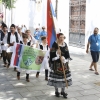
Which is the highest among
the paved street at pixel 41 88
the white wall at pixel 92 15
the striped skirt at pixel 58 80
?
the white wall at pixel 92 15

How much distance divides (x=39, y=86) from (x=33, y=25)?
19.9 m

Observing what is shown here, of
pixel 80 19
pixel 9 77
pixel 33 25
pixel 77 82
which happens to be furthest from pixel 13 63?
pixel 33 25

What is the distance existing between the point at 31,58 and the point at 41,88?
1.14 m

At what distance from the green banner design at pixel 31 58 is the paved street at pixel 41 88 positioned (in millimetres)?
512

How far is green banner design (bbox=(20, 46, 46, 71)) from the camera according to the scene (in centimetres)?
771

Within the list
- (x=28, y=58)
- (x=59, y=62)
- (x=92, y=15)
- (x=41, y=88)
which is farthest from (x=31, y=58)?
(x=92, y=15)

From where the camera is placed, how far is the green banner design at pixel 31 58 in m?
7.71

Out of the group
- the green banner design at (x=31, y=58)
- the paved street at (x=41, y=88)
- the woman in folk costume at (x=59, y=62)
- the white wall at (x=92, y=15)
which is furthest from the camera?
the white wall at (x=92, y=15)

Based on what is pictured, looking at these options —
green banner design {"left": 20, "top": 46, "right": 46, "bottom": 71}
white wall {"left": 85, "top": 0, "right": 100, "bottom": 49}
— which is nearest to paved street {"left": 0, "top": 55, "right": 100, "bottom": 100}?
green banner design {"left": 20, "top": 46, "right": 46, "bottom": 71}

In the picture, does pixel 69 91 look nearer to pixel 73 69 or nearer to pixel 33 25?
pixel 73 69

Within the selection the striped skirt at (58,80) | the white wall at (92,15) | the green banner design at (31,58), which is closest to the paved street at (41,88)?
the striped skirt at (58,80)

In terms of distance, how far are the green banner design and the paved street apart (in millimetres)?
512

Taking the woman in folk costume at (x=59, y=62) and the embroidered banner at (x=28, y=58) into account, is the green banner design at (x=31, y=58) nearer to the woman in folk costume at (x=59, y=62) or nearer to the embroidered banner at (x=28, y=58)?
the embroidered banner at (x=28, y=58)

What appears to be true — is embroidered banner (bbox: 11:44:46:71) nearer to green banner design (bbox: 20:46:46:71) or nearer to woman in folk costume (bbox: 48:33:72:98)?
green banner design (bbox: 20:46:46:71)
